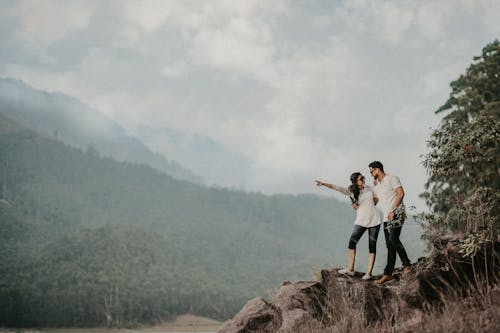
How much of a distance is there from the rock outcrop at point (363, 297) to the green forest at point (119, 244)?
46888mm

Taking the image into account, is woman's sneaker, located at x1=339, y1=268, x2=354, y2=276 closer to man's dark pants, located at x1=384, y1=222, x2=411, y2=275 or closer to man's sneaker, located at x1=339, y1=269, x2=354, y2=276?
man's sneaker, located at x1=339, y1=269, x2=354, y2=276

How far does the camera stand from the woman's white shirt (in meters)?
8.45

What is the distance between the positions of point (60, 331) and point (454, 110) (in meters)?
→ 61.5

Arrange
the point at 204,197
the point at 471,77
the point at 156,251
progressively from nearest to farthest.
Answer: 1. the point at 471,77
2. the point at 156,251
3. the point at 204,197

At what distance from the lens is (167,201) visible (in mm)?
174875

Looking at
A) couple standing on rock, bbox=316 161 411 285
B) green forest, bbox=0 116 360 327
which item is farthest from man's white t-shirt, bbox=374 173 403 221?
green forest, bbox=0 116 360 327

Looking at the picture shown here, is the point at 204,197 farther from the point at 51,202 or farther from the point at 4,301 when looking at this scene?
the point at 4,301

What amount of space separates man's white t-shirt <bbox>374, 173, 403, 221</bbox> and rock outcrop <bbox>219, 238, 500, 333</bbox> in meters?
0.90

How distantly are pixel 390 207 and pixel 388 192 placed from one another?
23 centimetres

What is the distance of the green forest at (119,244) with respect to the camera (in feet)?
286

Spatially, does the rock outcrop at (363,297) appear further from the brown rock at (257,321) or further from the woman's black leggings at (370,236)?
the woman's black leggings at (370,236)

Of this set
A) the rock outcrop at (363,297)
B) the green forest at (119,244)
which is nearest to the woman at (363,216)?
the rock outcrop at (363,297)

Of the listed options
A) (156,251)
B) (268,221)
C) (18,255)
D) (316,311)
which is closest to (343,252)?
(268,221)

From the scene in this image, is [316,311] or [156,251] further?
[156,251]
